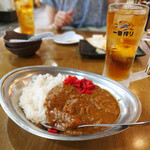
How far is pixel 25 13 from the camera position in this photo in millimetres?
2355

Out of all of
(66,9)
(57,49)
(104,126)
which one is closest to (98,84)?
(104,126)

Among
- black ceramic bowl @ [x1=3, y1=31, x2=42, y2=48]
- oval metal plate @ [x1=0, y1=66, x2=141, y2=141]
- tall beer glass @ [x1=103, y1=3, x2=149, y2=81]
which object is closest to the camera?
oval metal plate @ [x1=0, y1=66, x2=141, y2=141]

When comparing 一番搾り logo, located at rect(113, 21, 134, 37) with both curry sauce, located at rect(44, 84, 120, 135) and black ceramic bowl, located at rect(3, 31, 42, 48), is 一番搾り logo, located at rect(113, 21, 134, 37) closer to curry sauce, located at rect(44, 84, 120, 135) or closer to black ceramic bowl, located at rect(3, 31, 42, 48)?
curry sauce, located at rect(44, 84, 120, 135)

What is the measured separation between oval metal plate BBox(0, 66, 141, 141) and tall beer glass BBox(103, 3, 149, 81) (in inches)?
8.8

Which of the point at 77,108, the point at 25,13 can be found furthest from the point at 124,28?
the point at 25,13

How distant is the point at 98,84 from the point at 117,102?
0.24 m

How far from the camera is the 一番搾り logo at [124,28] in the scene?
3.80ft

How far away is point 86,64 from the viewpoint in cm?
180

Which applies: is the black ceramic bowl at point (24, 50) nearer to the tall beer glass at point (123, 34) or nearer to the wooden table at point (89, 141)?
the wooden table at point (89, 141)

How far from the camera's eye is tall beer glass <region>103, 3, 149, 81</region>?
1136 mm

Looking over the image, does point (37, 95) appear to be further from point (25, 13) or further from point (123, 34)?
point (25, 13)

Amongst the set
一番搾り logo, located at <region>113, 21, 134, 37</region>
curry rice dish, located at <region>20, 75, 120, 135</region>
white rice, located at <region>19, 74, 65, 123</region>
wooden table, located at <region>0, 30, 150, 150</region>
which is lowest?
wooden table, located at <region>0, 30, 150, 150</region>

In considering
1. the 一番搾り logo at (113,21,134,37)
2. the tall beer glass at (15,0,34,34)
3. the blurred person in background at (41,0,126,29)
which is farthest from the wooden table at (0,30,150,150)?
the blurred person in background at (41,0,126,29)

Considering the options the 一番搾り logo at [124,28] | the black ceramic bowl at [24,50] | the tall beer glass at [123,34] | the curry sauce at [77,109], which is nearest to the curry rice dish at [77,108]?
the curry sauce at [77,109]
